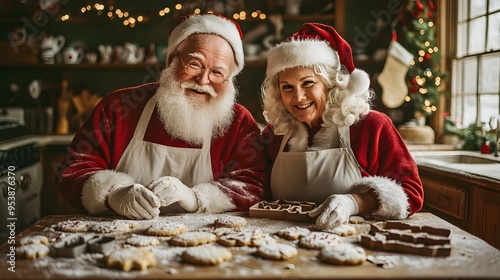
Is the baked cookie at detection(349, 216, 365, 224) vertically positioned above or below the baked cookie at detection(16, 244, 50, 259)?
above

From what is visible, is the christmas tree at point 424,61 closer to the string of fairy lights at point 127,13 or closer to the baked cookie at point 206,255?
the string of fairy lights at point 127,13

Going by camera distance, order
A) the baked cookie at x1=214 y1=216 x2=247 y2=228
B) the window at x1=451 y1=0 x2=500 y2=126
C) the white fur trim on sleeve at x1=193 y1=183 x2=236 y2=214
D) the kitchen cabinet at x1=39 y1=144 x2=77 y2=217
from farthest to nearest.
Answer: the kitchen cabinet at x1=39 y1=144 x2=77 y2=217, the window at x1=451 y1=0 x2=500 y2=126, the white fur trim on sleeve at x1=193 y1=183 x2=236 y2=214, the baked cookie at x1=214 y1=216 x2=247 y2=228

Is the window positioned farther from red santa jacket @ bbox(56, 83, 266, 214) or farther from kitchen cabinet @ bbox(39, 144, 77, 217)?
kitchen cabinet @ bbox(39, 144, 77, 217)

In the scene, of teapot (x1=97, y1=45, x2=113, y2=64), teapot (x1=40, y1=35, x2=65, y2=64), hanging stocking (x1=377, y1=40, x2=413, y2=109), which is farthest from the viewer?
teapot (x1=97, y1=45, x2=113, y2=64)

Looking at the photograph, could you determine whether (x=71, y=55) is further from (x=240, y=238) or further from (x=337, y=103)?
(x=240, y=238)

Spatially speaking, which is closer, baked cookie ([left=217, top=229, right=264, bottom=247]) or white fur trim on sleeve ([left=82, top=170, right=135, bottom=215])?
baked cookie ([left=217, top=229, right=264, bottom=247])

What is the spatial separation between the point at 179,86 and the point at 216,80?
0.18 m

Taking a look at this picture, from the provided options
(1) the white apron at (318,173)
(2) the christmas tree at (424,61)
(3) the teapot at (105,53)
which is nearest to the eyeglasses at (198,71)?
(1) the white apron at (318,173)

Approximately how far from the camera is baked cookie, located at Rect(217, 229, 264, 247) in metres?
1.51

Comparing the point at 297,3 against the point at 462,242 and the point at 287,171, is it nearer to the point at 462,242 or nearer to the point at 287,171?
the point at 287,171

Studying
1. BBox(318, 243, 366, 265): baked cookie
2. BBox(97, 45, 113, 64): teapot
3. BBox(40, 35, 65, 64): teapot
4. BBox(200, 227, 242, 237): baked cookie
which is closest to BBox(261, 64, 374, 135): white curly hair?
BBox(200, 227, 242, 237): baked cookie

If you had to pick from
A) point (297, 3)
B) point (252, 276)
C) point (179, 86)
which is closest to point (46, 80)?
point (297, 3)

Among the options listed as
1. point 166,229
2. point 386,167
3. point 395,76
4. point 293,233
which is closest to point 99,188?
point 166,229

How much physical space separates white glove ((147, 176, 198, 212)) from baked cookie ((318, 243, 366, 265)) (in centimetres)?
69
